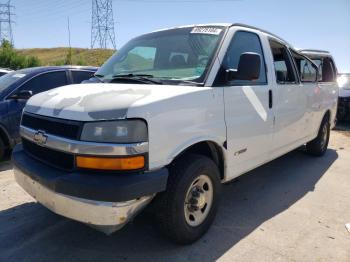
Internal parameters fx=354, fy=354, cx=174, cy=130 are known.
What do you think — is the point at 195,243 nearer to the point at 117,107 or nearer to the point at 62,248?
the point at 62,248

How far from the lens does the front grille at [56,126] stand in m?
2.63

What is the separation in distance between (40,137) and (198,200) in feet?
4.79

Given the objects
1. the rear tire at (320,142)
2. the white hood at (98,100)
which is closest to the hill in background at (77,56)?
the rear tire at (320,142)

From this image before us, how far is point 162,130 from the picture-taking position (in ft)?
8.88

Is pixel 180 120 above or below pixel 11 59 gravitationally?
below

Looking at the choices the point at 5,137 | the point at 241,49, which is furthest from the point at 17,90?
the point at 241,49

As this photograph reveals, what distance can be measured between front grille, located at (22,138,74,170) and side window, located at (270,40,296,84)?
279 cm

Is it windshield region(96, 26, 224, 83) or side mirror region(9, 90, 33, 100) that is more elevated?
windshield region(96, 26, 224, 83)

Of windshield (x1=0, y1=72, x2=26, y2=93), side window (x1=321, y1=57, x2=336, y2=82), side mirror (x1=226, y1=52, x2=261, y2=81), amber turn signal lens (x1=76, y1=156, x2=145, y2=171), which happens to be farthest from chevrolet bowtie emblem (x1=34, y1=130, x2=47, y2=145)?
side window (x1=321, y1=57, x2=336, y2=82)

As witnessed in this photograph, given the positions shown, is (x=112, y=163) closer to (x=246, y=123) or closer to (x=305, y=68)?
(x=246, y=123)

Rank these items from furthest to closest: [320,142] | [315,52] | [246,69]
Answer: [315,52] → [320,142] → [246,69]

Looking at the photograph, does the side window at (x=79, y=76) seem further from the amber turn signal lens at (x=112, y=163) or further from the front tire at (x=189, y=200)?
the amber turn signal lens at (x=112, y=163)

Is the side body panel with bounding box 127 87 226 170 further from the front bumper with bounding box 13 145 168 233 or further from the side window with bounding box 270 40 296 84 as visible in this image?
the side window with bounding box 270 40 296 84

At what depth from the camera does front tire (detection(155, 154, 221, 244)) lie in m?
2.88
